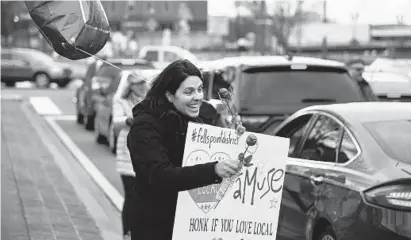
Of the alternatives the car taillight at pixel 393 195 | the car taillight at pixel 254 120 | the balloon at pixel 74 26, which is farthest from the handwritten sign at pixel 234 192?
the car taillight at pixel 254 120

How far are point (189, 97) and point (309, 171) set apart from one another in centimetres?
265

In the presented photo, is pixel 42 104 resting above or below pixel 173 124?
below

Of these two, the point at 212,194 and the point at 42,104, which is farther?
the point at 42,104

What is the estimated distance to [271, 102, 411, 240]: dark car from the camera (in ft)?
19.2

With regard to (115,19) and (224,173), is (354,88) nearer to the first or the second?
(224,173)

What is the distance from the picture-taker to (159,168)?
4.37 meters

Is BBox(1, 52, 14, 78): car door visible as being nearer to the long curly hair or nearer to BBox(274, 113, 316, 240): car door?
BBox(274, 113, 316, 240): car door

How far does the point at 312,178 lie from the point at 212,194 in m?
2.41

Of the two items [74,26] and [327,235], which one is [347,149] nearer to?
[327,235]

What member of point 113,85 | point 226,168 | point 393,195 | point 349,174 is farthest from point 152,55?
point 226,168

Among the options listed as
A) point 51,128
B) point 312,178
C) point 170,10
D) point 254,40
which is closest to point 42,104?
point 51,128

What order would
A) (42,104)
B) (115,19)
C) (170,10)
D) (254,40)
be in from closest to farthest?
(42,104) < (254,40) < (115,19) < (170,10)

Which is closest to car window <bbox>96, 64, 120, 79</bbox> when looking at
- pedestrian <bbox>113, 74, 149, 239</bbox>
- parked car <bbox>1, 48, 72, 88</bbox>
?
pedestrian <bbox>113, 74, 149, 239</bbox>

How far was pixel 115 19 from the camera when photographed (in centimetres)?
13550
